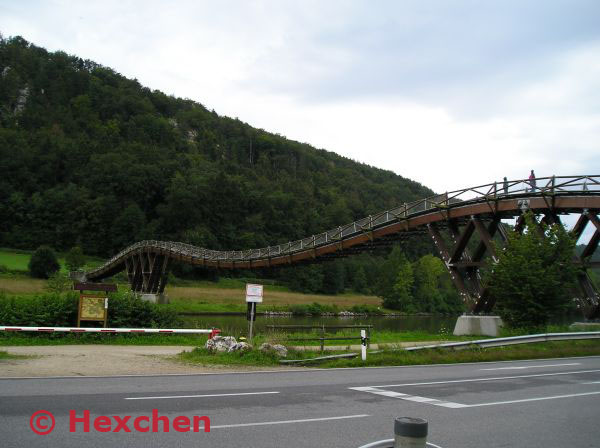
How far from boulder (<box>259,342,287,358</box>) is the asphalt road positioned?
285 cm

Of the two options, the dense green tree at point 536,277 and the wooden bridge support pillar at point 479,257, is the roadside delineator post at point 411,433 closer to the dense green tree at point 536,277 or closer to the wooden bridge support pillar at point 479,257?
the dense green tree at point 536,277

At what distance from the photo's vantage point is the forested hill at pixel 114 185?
12019cm

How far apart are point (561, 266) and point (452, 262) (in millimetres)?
6128

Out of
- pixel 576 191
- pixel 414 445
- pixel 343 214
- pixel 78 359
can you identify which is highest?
pixel 343 214

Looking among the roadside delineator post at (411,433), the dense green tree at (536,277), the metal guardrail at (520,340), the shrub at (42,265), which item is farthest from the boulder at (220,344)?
the shrub at (42,265)

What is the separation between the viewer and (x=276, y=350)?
1795 cm

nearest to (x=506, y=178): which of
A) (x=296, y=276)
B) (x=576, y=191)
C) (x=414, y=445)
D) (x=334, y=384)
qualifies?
(x=576, y=191)

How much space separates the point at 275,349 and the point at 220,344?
76.5 inches

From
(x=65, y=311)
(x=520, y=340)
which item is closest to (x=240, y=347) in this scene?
(x=65, y=311)

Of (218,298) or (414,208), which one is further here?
(218,298)

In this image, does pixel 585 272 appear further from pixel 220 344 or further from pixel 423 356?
pixel 220 344

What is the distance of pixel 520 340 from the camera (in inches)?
841

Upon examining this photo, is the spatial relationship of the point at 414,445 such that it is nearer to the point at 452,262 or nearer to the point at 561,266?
the point at 561,266

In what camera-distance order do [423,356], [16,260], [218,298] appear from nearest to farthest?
[423,356], [218,298], [16,260]
